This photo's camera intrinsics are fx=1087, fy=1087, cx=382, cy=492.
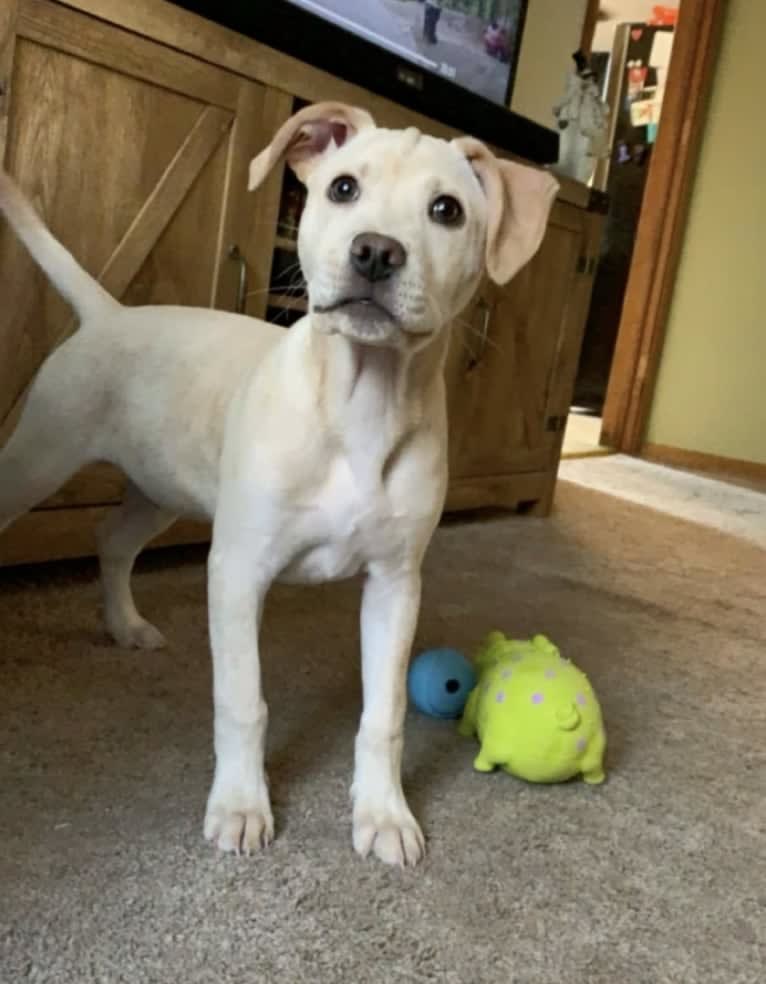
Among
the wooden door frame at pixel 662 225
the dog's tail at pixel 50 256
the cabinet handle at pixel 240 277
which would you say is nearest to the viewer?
the dog's tail at pixel 50 256

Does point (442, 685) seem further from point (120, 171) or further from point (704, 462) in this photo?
point (704, 462)

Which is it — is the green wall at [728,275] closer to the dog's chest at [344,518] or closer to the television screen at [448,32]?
the television screen at [448,32]

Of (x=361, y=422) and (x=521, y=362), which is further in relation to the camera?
(x=521, y=362)

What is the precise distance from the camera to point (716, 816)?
141cm

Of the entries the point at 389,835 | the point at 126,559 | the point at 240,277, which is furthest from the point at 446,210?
the point at 240,277

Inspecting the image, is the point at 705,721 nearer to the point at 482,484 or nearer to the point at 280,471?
the point at 280,471

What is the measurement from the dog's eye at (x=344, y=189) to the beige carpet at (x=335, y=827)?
2.27 feet

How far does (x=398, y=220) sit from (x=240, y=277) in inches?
39.7

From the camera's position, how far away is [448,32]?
8.91ft

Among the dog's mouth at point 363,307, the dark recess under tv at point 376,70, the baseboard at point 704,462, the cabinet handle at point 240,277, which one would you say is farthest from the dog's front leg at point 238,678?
the baseboard at point 704,462

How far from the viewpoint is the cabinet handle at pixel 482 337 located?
2.85 m

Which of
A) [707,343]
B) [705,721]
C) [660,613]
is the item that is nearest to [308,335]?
[705,721]

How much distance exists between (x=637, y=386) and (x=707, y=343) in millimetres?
373

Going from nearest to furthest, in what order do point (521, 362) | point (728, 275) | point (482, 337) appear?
point (482, 337) < point (521, 362) < point (728, 275)
